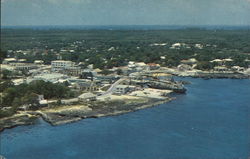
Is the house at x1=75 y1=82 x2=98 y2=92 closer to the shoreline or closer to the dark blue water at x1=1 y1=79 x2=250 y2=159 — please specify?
the shoreline

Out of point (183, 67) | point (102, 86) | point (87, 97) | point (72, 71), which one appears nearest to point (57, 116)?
point (87, 97)

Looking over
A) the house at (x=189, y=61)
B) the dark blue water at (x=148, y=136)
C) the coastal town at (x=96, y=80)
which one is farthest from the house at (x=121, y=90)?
the house at (x=189, y=61)

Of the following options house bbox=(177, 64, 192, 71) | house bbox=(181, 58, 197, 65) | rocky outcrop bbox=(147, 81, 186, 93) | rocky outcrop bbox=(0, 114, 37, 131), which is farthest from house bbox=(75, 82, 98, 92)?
house bbox=(181, 58, 197, 65)

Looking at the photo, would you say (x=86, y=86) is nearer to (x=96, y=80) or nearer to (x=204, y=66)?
(x=96, y=80)

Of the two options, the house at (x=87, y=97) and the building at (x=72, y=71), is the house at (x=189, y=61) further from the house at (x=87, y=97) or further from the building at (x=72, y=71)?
the house at (x=87, y=97)

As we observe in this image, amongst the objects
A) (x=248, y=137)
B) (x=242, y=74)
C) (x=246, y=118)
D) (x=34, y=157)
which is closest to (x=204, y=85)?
(x=242, y=74)
